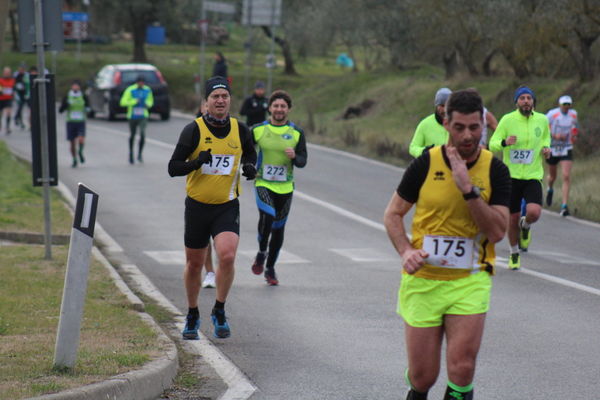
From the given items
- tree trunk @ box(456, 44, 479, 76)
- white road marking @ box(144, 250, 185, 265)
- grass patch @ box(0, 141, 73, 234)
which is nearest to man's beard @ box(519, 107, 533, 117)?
white road marking @ box(144, 250, 185, 265)

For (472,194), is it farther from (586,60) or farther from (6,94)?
(6,94)

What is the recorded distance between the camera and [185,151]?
9188mm

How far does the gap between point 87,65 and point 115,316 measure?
Result: 172 ft

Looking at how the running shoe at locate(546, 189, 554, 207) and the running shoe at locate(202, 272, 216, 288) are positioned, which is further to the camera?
the running shoe at locate(546, 189, 554, 207)

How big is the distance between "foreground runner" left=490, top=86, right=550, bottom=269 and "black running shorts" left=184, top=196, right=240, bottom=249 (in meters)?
4.81

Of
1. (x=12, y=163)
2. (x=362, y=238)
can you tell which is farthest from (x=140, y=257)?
(x=12, y=163)

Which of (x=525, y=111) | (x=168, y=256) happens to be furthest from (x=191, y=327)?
(x=525, y=111)

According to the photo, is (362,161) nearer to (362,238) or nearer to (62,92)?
(362,238)

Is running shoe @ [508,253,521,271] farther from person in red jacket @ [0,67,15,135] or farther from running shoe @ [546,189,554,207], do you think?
person in red jacket @ [0,67,15,135]

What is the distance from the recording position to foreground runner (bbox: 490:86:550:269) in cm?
1323

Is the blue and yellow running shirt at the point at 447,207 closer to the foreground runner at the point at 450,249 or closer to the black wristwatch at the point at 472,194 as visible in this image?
the foreground runner at the point at 450,249

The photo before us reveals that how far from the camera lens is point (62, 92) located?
5091 cm

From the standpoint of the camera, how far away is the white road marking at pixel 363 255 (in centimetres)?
1423

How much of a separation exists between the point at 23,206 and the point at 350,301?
8.15 meters
